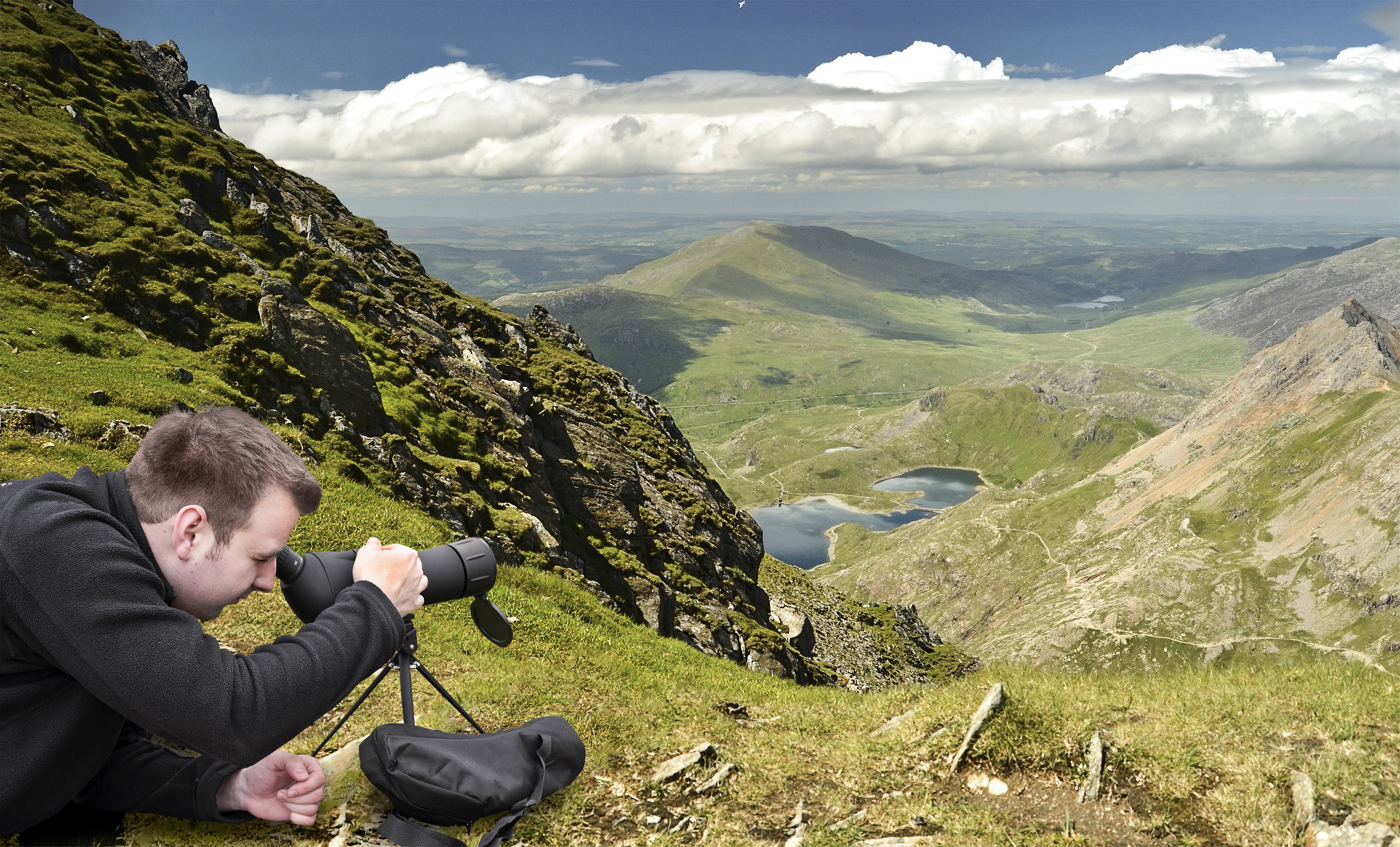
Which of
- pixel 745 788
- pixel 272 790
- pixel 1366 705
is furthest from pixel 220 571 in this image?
pixel 1366 705

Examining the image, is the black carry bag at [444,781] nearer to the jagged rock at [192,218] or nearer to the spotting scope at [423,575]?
the spotting scope at [423,575]

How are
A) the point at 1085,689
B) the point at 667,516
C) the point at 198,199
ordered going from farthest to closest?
the point at 667,516
the point at 198,199
the point at 1085,689

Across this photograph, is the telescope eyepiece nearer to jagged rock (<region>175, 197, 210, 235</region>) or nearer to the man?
the man

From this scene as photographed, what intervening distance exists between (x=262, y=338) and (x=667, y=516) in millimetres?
31232

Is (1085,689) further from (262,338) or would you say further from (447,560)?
(262,338)

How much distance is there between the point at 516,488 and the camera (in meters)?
31.8

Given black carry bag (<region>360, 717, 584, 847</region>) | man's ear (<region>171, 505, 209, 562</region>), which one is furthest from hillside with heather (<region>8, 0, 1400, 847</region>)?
man's ear (<region>171, 505, 209, 562</region>)

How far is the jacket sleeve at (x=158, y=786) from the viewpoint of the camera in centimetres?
567

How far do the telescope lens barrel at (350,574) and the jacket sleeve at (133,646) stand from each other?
100 cm

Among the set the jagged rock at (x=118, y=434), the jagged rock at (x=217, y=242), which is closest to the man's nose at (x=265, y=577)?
the jagged rock at (x=118, y=434)

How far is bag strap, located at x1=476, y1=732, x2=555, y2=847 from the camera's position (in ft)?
20.8

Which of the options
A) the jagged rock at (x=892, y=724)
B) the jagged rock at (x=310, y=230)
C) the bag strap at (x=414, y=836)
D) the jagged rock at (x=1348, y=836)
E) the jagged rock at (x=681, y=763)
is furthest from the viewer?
the jagged rock at (x=310, y=230)

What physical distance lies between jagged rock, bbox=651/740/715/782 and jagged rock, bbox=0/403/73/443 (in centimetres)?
1640

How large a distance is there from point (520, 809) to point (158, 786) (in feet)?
9.64
